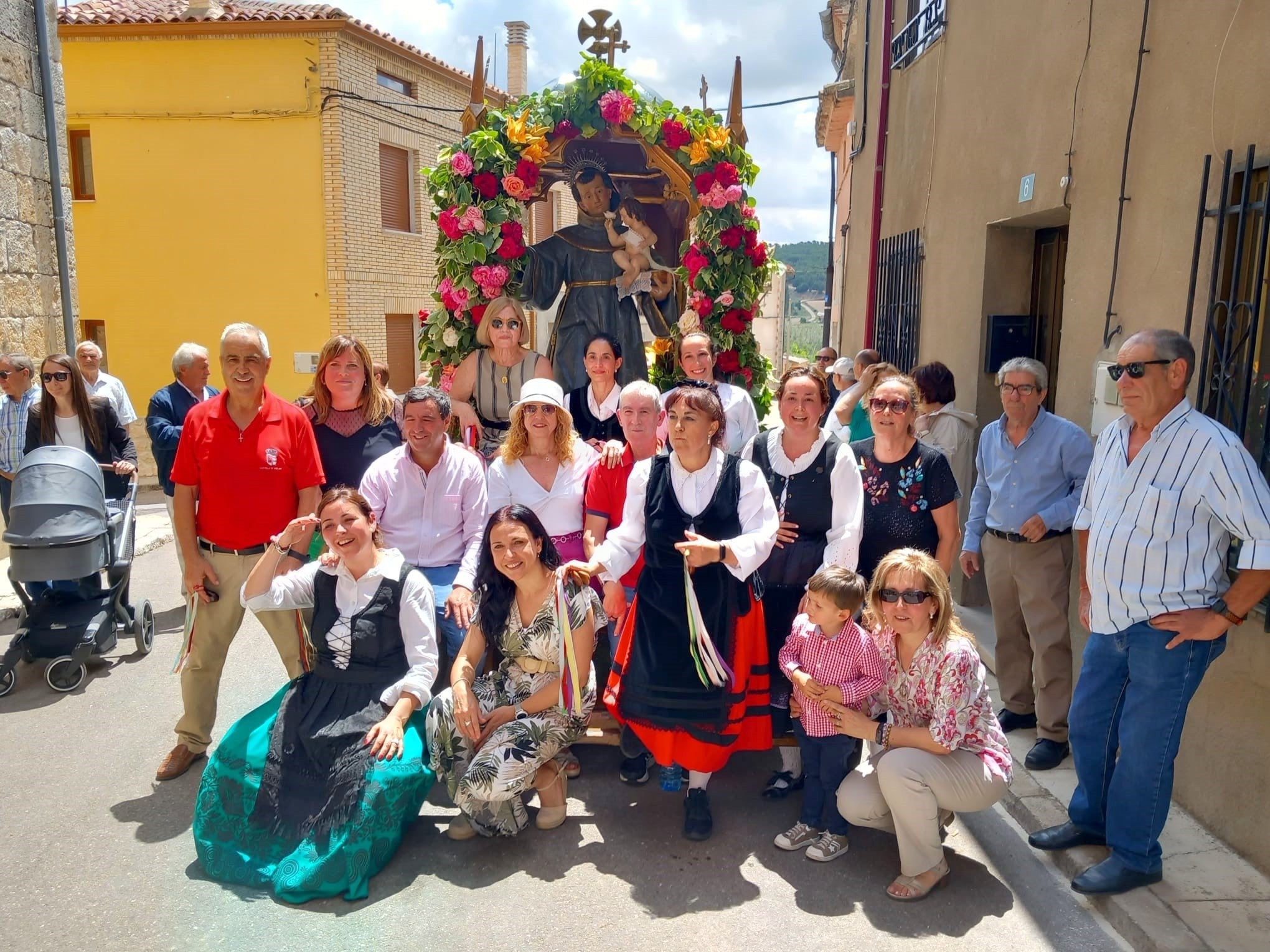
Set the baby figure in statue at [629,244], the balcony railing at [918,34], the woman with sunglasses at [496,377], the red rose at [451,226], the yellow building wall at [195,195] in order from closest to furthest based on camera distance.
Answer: the woman with sunglasses at [496,377], the red rose at [451,226], the baby figure in statue at [629,244], the balcony railing at [918,34], the yellow building wall at [195,195]

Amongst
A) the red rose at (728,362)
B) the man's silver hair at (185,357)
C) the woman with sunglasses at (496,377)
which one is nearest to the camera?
the woman with sunglasses at (496,377)

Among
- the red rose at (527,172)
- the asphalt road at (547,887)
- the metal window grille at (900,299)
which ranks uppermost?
the red rose at (527,172)

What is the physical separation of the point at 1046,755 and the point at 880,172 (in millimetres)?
6669

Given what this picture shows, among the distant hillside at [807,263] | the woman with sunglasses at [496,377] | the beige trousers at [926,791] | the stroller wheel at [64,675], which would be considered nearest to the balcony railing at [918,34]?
the woman with sunglasses at [496,377]

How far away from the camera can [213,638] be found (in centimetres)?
452

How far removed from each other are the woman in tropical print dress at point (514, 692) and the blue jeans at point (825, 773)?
36.0 inches

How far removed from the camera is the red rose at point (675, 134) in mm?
7141

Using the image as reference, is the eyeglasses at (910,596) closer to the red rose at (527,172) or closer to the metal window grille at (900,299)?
the red rose at (527,172)

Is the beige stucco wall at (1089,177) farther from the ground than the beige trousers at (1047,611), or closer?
farther from the ground

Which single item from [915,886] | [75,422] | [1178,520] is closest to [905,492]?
[1178,520]

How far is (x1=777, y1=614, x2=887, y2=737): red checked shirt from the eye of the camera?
3721 mm

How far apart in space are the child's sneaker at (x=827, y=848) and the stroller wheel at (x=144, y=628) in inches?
173

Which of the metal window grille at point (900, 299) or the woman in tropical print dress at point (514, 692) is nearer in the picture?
the woman in tropical print dress at point (514, 692)

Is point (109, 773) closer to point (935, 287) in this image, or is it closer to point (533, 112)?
point (533, 112)
